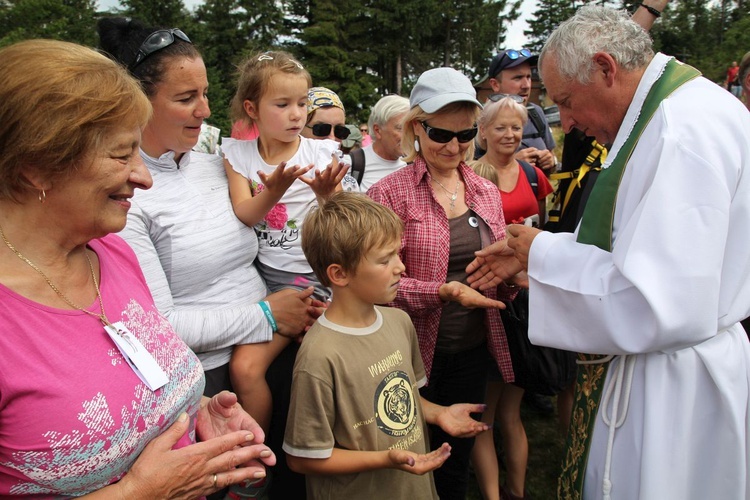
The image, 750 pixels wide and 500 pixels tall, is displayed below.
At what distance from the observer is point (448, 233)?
110 inches

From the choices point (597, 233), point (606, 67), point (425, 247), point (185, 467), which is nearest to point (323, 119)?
point (425, 247)

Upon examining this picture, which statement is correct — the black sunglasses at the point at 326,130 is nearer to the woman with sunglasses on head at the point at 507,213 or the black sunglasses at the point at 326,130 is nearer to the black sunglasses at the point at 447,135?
the woman with sunglasses on head at the point at 507,213

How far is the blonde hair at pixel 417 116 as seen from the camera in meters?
2.87

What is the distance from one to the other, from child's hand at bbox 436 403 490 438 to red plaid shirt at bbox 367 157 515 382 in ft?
1.42

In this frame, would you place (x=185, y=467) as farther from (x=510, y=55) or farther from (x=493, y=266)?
(x=510, y=55)

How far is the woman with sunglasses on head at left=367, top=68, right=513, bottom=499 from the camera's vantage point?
2758 millimetres

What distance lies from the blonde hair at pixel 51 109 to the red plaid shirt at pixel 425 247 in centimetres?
157

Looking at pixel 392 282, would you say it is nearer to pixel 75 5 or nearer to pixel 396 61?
pixel 75 5

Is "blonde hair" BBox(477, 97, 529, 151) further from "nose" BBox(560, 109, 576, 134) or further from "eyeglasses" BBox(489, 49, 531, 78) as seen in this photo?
"nose" BBox(560, 109, 576, 134)

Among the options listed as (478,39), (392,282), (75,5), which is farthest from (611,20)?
(478,39)

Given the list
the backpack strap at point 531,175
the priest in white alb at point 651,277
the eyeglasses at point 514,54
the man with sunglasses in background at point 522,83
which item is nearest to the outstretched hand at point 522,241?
the priest in white alb at point 651,277

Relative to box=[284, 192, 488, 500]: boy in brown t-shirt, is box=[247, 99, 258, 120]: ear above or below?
above

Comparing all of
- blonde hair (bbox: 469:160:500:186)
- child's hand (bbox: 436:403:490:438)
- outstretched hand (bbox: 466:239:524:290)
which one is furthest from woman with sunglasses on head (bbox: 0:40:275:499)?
blonde hair (bbox: 469:160:500:186)

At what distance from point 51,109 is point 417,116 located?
1.98m
